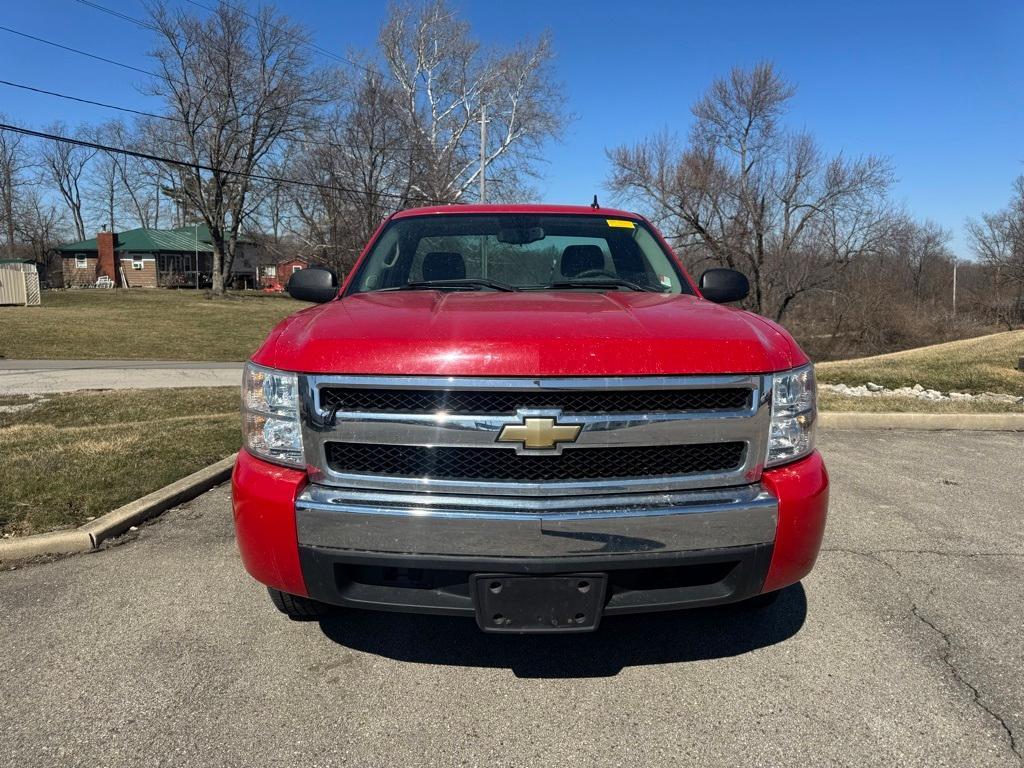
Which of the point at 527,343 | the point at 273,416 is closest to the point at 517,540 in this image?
the point at 527,343

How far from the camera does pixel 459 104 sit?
35375 mm

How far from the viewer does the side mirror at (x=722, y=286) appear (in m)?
3.71

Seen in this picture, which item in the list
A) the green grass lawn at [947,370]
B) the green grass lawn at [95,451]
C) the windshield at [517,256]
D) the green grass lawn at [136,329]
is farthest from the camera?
the green grass lawn at [136,329]

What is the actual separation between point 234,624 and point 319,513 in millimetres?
1189

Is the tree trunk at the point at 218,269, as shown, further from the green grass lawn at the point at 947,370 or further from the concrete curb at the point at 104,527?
the concrete curb at the point at 104,527

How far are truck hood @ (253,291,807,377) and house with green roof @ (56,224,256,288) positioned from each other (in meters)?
60.8

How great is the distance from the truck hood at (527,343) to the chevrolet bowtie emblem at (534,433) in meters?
0.16

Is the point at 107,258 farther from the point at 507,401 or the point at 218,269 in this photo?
the point at 507,401

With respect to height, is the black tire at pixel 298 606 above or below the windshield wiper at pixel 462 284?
below

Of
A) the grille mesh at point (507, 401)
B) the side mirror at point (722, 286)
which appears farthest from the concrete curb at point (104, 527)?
the side mirror at point (722, 286)

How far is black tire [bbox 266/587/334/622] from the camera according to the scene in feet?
8.97

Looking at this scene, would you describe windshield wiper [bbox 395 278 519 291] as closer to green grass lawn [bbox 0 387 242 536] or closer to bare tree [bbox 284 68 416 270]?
green grass lawn [bbox 0 387 242 536]

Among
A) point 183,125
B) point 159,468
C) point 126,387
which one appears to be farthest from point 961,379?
point 183,125

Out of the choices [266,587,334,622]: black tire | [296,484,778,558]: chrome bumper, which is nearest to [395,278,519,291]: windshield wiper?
[296,484,778,558]: chrome bumper
